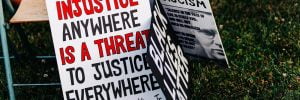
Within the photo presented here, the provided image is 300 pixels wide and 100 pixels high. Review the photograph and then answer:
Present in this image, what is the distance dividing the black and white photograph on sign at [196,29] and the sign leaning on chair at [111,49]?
33cm

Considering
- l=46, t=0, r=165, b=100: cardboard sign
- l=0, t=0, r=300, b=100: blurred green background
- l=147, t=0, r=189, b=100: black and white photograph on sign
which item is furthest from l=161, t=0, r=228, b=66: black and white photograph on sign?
l=46, t=0, r=165, b=100: cardboard sign

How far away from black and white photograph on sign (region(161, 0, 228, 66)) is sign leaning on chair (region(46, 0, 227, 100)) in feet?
1.08

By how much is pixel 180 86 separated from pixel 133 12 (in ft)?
1.95

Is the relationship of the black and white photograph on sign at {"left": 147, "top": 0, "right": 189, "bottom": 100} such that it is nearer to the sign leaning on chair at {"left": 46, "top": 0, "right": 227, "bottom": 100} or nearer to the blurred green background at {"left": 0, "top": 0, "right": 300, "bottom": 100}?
the sign leaning on chair at {"left": 46, "top": 0, "right": 227, "bottom": 100}

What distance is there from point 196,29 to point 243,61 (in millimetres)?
812

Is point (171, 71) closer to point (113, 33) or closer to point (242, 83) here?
point (113, 33)

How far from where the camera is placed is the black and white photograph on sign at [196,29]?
426cm

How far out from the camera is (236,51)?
529cm

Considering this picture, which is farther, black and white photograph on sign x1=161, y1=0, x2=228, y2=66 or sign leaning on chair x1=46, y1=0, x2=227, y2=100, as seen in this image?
black and white photograph on sign x1=161, y1=0, x2=228, y2=66

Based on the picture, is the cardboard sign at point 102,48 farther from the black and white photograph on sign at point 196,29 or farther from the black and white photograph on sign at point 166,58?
the black and white photograph on sign at point 196,29

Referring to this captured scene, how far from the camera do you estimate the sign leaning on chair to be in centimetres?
371

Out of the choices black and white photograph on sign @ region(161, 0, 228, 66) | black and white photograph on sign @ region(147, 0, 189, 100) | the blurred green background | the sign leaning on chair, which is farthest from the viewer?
the blurred green background

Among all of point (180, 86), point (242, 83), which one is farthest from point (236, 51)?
point (180, 86)

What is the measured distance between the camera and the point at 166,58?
3.84 m
